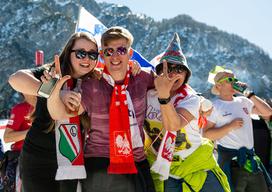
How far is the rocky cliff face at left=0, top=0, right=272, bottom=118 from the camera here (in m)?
→ 90.3

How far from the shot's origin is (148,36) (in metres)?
126

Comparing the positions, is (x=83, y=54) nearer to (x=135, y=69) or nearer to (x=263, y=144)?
(x=135, y=69)

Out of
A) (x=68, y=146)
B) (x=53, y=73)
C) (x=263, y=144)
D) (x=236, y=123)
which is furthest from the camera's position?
(x=263, y=144)

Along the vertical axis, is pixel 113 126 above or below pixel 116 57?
below

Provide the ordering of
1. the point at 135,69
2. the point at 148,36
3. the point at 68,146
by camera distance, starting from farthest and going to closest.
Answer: the point at 148,36, the point at 135,69, the point at 68,146

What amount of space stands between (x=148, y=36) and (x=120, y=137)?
410 feet

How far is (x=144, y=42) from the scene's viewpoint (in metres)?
125

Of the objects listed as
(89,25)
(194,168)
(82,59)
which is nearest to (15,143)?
(89,25)

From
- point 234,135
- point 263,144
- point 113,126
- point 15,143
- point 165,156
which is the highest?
point 113,126

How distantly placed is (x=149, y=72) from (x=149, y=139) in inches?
19.2

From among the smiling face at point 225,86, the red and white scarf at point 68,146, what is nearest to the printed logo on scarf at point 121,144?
the red and white scarf at point 68,146

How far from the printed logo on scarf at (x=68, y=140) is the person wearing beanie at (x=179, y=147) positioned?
53 cm

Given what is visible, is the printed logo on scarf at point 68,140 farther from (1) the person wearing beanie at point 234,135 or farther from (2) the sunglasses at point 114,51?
(1) the person wearing beanie at point 234,135

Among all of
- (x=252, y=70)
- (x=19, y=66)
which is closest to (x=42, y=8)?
(x=19, y=66)
